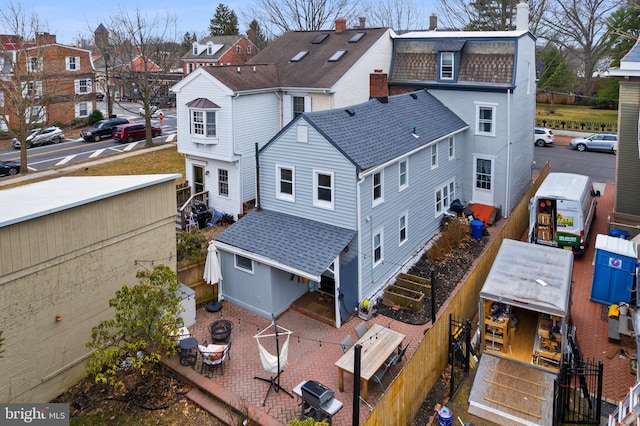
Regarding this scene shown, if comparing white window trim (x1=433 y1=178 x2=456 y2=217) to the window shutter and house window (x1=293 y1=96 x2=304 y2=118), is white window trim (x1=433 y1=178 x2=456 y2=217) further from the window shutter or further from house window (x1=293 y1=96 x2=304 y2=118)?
the window shutter

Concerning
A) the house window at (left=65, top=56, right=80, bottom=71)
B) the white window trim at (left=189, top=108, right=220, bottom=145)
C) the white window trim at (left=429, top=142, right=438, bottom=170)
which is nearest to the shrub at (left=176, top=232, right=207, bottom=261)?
the white window trim at (left=189, top=108, right=220, bottom=145)

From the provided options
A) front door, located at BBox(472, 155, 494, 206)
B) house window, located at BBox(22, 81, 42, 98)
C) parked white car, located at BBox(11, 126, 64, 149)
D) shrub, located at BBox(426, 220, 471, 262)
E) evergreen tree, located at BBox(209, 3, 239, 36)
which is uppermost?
evergreen tree, located at BBox(209, 3, 239, 36)

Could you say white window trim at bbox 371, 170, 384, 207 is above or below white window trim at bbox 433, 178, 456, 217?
above

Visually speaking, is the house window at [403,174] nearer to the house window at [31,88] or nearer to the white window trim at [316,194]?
the white window trim at [316,194]

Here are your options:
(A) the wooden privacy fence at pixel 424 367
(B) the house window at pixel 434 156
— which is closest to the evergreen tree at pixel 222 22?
(B) the house window at pixel 434 156

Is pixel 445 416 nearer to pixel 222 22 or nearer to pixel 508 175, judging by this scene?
pixel 508 175

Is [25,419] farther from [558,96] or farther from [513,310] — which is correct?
[558,96]

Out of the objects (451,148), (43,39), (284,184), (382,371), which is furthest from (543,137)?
(43,39)
